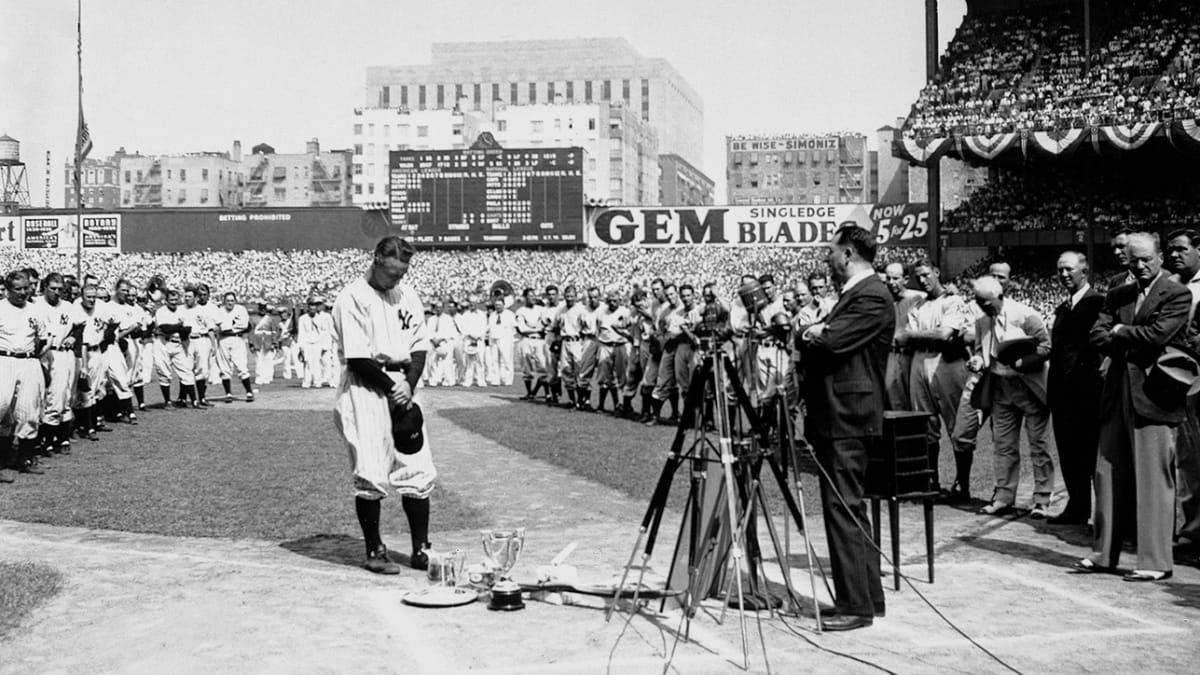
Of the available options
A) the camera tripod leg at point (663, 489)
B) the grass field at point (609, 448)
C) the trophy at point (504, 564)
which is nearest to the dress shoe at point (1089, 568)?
the grass field at point (609, 448)

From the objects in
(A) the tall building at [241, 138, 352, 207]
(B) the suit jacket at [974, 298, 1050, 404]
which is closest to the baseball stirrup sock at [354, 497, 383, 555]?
(B) the suit jacket at [974, 298, 1050, 404]

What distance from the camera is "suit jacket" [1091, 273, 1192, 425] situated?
24.4 ft

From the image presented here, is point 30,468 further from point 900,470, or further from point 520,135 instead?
point 520,135

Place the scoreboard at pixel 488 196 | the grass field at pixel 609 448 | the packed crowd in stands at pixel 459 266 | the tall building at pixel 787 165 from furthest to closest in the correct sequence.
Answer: the tall building at pixel 787 165 → the packed crowd in stands at pixel 459 266 → the scoreboard at pixel 488 196 → the grass field at pixel 609 448

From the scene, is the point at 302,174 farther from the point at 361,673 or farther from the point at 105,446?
the point at 361,673

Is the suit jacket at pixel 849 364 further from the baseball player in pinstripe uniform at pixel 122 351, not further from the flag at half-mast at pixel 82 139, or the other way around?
the flag at half-mast at pixel 82 139

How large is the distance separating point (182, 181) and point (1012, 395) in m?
133

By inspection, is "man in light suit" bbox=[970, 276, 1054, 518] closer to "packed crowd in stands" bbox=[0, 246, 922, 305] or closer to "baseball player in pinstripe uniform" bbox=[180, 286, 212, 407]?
"baseball player in pinstripe uniform" bbox=[180, 286, 212, 407]

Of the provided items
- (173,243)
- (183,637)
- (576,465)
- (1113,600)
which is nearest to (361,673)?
(183,637)

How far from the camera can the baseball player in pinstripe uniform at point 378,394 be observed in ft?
25.0

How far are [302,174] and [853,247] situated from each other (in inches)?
4822

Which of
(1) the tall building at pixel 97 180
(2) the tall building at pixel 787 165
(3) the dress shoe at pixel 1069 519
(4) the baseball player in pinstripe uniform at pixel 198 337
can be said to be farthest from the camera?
(1) the tall building at pixel 97 180

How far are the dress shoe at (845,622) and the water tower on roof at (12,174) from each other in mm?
80578

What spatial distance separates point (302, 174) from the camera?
12362 centimetres
